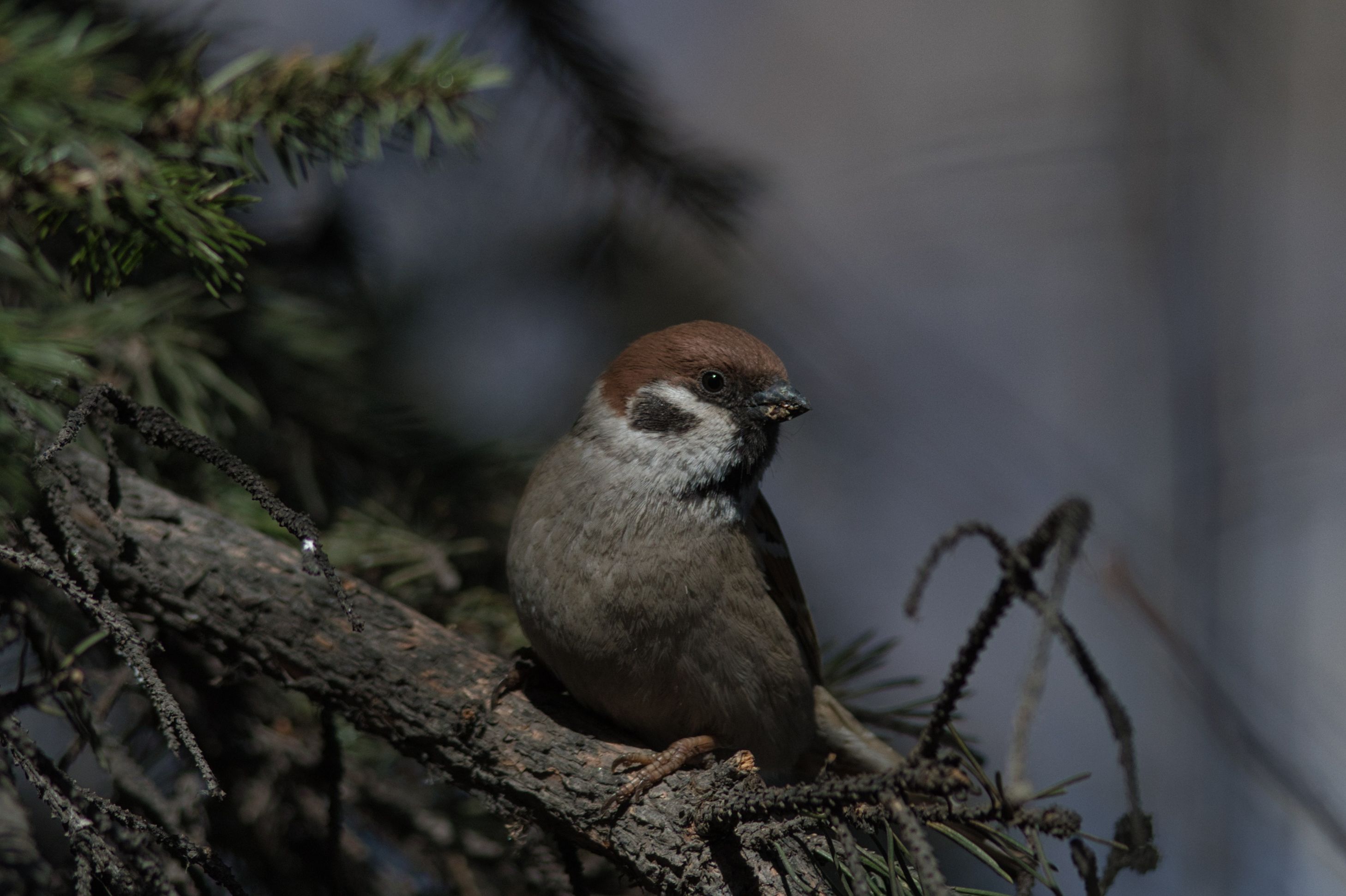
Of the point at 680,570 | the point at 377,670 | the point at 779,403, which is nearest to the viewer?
the point at 377,670

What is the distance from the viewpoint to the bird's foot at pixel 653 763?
2.28 m

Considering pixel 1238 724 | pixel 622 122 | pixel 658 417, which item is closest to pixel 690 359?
pixel 658 417

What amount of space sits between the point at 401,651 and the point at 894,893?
4.41 feet

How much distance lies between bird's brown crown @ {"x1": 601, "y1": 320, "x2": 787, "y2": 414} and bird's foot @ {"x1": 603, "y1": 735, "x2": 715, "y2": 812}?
1.04 m

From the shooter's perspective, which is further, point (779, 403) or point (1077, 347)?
point (1077, 347)

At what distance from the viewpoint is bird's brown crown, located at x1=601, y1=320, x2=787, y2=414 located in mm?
2982

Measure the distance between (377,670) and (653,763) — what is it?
0.71 m

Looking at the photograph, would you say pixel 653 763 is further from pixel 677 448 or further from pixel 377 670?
pixel 677 448

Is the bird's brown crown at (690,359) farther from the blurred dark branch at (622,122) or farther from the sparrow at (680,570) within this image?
the blurred dark branch at (622,122)

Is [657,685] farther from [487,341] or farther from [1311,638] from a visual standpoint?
[1311,638]

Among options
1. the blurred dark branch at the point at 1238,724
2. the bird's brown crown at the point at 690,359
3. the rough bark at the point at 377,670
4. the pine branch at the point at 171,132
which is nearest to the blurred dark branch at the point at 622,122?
the bird's brown crown at the point at 690,359

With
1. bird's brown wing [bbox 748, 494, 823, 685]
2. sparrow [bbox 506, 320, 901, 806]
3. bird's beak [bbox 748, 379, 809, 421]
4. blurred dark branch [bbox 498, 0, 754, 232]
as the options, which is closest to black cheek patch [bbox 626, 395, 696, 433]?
sparrow [bbox 506, 320, 901, 806]

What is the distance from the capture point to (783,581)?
10.2ft

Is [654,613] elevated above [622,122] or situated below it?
below
